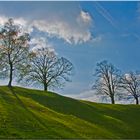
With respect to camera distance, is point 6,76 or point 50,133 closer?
point 50,133

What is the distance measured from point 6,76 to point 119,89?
132 ft

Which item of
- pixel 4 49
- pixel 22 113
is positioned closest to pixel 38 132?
pixel 22 113

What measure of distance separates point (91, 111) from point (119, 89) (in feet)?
132

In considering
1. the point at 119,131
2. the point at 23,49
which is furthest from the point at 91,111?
the point at 23,49

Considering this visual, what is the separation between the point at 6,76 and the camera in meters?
83.8

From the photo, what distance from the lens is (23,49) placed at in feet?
270

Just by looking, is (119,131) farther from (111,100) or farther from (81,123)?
(111,100)

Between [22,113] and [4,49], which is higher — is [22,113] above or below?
below

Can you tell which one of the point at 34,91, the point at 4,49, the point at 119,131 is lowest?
the point at 119,131

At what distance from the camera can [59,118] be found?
5859 centimetres

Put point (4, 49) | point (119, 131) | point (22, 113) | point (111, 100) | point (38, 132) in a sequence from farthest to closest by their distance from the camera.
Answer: point (111, 100) → point (4, 49) → point (119, 131) → point (22, 113) → point (38, 132)

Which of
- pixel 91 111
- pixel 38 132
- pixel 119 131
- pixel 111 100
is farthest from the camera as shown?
pixel 111 100

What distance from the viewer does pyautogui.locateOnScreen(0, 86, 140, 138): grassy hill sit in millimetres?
46469

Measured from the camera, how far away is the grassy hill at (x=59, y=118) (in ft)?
152
